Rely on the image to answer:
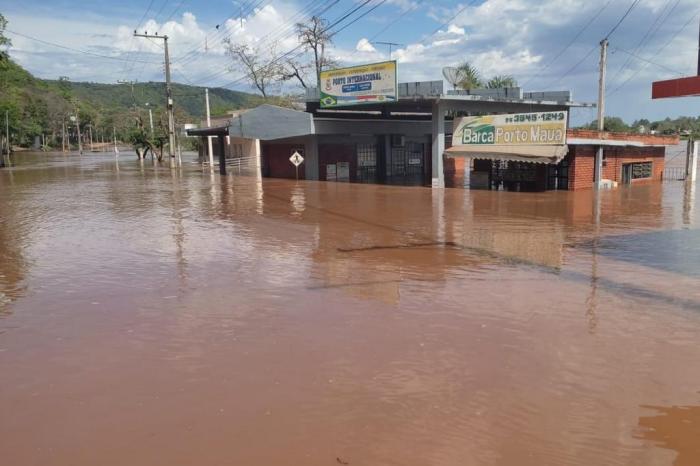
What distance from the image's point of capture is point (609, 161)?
31.5m

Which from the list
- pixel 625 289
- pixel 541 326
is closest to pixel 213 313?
pixel 541 326

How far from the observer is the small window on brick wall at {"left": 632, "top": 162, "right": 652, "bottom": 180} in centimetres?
3369

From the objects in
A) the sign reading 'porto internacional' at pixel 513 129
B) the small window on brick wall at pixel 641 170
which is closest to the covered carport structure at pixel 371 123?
the sign reading 'porto internacional' at pixel 513 129

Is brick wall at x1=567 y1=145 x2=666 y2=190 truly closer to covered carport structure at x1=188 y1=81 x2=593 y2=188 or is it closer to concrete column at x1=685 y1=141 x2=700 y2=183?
concrete column at x1=685 y1=141 x2=700 y2=183

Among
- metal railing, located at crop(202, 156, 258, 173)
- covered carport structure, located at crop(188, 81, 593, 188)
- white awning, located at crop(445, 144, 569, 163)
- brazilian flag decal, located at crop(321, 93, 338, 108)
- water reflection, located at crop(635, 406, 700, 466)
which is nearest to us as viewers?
water reflection, located at crop(635, 406, 700, 466)

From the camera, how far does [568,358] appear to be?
7176 mm

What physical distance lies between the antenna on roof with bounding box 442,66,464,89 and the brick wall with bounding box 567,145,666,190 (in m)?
12.8

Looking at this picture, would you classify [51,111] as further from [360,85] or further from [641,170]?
[641,170]

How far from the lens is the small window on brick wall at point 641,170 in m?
33.7

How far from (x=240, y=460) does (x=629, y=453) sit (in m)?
3.45

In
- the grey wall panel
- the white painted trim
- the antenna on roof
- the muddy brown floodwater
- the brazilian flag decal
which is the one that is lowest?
the muddy brown floodwater

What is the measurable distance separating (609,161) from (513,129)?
7.14 meters

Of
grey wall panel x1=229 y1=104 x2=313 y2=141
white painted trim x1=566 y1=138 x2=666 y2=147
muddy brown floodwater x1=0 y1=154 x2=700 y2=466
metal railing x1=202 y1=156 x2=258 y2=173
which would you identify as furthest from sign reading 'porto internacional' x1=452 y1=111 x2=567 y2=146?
metal railing x1=202 y1=156 x2=258 y2=173

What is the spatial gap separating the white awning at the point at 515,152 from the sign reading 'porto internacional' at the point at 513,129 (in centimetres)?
23
